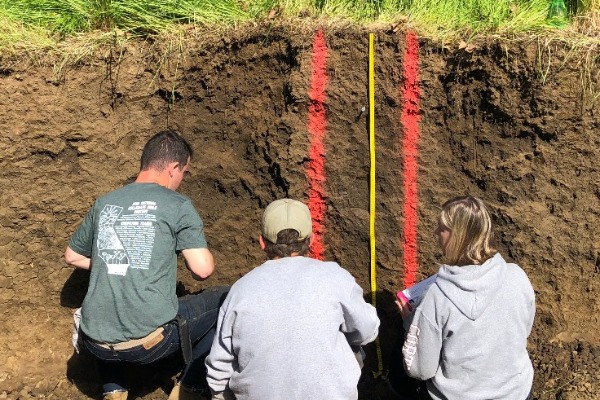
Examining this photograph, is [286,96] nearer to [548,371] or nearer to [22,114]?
[22,114]

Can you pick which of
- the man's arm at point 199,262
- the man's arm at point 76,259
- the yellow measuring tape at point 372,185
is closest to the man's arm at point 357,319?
the man's arm at point 199,262

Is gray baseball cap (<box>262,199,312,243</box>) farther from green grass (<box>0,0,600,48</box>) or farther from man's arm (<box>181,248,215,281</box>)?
green grass (<box>0,0,600,48</box>)

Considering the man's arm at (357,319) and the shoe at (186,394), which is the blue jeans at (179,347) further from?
the man's arm at (357,319)

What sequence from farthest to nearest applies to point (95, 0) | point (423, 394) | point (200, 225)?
point (95, 0) < point (200, 225) < point (423, 394)

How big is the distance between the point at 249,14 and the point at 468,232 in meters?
2.21

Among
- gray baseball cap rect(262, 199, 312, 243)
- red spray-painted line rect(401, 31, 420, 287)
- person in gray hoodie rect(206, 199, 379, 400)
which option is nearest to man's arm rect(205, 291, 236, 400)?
person in gray hoodie rect(206, 199, 379, 400)

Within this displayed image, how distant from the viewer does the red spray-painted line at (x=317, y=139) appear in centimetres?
391

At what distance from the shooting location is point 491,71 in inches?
147

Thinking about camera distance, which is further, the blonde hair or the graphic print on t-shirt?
the graphic print on t-shirt

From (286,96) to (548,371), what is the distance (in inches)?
88.9

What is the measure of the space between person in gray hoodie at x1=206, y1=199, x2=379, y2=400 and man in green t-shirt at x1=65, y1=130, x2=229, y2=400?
59 cm

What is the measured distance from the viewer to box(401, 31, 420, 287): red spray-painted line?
3.85 m

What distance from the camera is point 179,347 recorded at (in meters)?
3.38

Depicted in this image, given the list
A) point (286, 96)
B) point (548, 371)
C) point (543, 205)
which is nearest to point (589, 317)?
point (548, 371)
